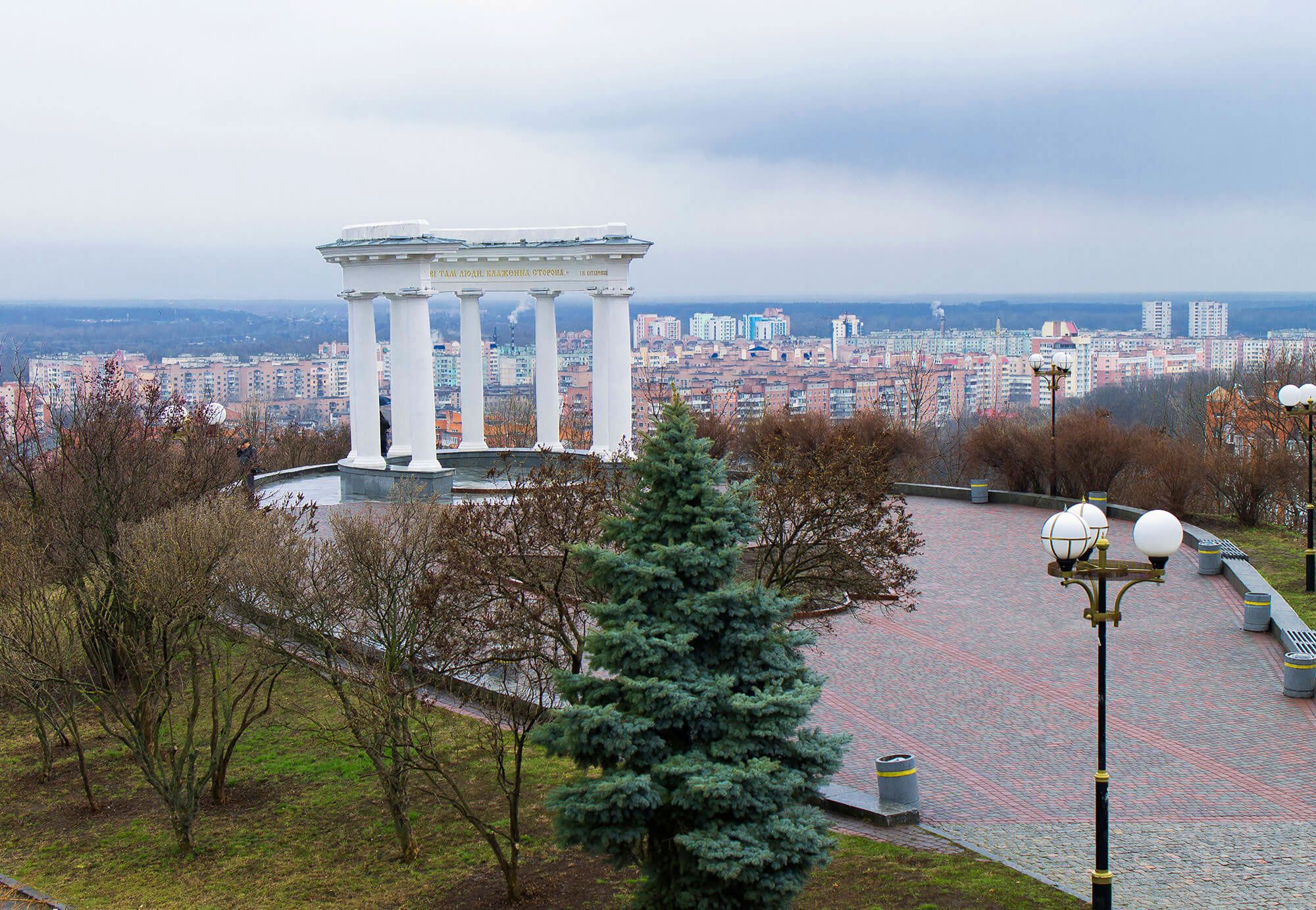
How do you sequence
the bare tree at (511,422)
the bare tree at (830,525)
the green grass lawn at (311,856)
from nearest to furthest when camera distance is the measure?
the green grass lawn at (311,856)
the bare tree at (830,525)
the bare tree at (511,422)

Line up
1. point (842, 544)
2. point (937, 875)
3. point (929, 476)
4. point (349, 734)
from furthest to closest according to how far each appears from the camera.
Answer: point (929, 476)
point (842, 544)
point (349, 734)
point (937, 875)

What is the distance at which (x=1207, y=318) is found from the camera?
17750cm

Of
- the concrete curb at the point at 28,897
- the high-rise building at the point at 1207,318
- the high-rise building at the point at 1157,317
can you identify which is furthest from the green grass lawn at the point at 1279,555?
the high-rise building at the point at 1157,317

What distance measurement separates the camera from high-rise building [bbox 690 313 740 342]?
17400 cm

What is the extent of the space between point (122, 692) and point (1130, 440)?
24.0 meters

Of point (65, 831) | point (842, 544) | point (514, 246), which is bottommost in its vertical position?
point (65, 831)

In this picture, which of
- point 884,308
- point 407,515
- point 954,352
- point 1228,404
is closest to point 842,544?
point 407,515

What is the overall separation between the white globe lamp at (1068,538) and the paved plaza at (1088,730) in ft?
10.0

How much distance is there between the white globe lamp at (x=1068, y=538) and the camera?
10133 mm

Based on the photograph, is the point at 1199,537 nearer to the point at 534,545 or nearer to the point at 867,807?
the point at 867,807

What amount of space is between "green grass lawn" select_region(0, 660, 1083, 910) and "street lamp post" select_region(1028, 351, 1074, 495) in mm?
19399

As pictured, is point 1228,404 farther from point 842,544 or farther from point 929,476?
point 842,544

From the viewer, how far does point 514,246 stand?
3253 centimetres

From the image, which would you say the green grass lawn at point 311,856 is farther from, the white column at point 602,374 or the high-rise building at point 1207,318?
the high-rise building at point 1207,318
